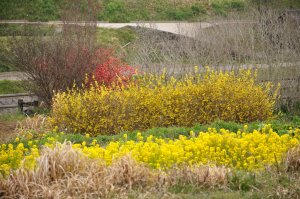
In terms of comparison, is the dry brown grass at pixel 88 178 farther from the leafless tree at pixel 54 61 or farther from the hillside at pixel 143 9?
the hillside at pixel 143 9

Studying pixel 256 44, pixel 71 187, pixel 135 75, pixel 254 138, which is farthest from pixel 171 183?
pixel 256 44

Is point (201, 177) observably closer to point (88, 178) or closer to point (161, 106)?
point (88, 178)

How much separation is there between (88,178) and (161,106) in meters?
7.43

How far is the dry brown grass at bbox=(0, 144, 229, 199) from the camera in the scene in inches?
311

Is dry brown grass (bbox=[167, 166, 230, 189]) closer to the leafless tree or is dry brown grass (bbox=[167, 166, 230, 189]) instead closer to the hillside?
the leafless tree

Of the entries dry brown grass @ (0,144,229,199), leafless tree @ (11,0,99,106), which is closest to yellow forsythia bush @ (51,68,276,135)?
leafless tree @ (11,0,99,106)

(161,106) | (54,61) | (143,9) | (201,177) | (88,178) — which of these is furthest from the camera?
(143,9)

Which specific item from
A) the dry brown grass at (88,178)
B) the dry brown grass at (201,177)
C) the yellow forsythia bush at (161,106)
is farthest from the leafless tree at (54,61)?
the dry brown grass at (201,177)

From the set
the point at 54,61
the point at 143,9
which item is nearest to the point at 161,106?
the point at 54,61

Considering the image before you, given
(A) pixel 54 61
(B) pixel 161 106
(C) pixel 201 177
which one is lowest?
(B) pixel 161 106

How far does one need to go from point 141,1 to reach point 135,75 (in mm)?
26297

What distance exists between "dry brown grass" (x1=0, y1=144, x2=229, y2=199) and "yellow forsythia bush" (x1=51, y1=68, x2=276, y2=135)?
20.7 feet

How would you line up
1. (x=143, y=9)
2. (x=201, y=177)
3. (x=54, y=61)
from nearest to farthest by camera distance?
(x=201, y=177) → (x=54, y=61) → (x=143, y=9)

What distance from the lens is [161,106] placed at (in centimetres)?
1541
